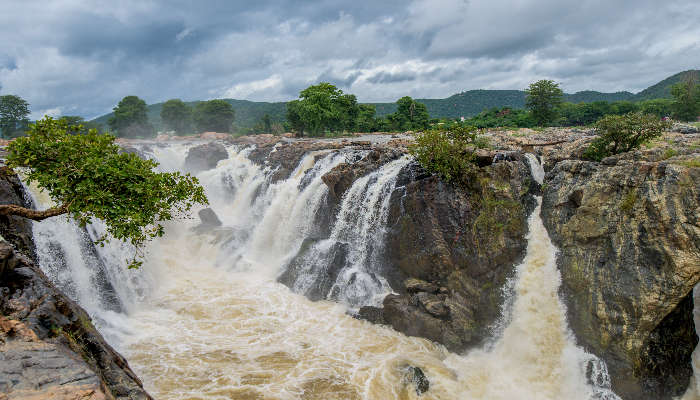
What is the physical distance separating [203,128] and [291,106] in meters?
29.9

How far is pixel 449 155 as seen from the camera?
1434cm

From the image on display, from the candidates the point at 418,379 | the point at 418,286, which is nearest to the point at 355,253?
the point at 418,286

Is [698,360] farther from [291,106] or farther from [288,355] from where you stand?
[291,106]

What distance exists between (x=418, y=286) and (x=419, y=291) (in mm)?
196

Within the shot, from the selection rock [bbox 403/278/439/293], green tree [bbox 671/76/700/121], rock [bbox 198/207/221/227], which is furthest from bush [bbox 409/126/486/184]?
green tree [bbox 671/76/700/121]

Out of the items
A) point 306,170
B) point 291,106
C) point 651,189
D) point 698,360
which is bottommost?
point 698,360

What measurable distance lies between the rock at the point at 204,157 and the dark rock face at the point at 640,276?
103 ft

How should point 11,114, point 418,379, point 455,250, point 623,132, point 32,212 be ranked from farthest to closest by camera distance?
1. point 11,114
2. point 623,132
3. point 455,250
4. point 418,379
5. point 32,212

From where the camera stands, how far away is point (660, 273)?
962 centimetres

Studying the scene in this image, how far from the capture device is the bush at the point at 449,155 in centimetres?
1430

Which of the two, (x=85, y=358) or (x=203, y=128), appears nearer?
(x=85, y=358)

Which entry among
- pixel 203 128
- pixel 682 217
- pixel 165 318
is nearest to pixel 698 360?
pixel 682 217

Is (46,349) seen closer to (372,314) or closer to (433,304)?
(372,314)

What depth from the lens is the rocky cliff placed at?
4598 millimetres
